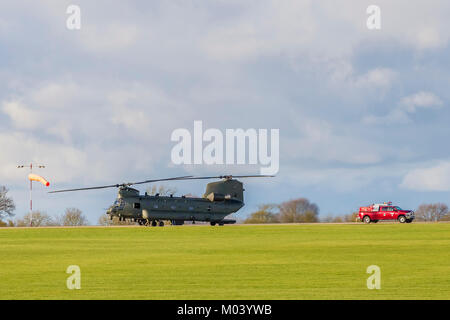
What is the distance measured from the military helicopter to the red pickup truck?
14.3 meters

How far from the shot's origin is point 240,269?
27.7 meters

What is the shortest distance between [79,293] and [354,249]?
839 inches

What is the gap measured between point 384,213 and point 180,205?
23261 mm

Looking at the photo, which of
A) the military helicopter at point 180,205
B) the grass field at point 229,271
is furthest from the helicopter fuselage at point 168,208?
the grass field at point 229,271

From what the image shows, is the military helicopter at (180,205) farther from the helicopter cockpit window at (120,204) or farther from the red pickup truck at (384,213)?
the red pickup truck at (384,213)

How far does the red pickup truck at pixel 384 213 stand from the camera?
80.5 metres

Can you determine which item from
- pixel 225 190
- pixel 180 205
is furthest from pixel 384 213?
pixel 180 205

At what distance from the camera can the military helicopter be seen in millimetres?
75125

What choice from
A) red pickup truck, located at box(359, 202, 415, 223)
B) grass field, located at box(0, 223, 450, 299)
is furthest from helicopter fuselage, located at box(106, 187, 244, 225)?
grass field, located at box(0, 223, 450, 299)

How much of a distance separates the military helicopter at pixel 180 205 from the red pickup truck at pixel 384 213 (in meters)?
14.3

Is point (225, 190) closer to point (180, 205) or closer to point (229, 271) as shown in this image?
point (180, 205)

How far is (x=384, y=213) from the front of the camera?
81625mm
